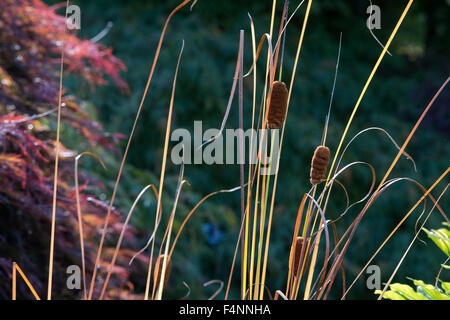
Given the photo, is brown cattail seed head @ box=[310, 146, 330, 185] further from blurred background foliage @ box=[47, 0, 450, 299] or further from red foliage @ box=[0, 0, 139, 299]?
blurred background foliage @ box=[47, 0, 450, 299]

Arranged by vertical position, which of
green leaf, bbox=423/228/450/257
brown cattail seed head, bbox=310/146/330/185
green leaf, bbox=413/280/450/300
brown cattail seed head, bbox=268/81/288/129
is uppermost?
brown cattail seed head, bbox=268/81/288/129

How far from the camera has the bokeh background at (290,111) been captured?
421 cm

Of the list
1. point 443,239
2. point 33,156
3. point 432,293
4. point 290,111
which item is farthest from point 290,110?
point 432,293

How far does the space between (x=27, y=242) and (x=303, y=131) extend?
320 centimetres

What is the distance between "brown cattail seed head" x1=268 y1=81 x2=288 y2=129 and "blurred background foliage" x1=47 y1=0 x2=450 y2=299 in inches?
94.2

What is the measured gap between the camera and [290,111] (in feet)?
16.1

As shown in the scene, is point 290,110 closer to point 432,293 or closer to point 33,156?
point 33,156

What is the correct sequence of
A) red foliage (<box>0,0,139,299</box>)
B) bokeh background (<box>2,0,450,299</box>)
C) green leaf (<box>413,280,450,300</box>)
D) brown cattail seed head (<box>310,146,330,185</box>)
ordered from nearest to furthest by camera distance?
brown cattail seed head (<box>310,146,330,185</box>) → green leaf (<box>413,280,450,300</box>) → red foliage (<box>0,0,139,299</box>) → bokeh background (<box>2,0,450,299</box>)

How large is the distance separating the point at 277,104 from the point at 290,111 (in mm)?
3900

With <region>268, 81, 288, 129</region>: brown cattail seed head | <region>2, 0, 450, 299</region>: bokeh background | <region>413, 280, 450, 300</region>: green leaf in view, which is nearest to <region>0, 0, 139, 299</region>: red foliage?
<region>268, 81, 288, 129</region>: brown cattail seed head

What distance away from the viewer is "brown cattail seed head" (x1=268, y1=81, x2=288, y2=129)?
1044 millimetres

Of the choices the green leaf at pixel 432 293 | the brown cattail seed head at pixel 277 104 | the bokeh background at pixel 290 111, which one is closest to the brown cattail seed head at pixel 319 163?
the brown cattail seed head at pixel 277 104

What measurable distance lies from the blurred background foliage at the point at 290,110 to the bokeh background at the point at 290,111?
1cm
